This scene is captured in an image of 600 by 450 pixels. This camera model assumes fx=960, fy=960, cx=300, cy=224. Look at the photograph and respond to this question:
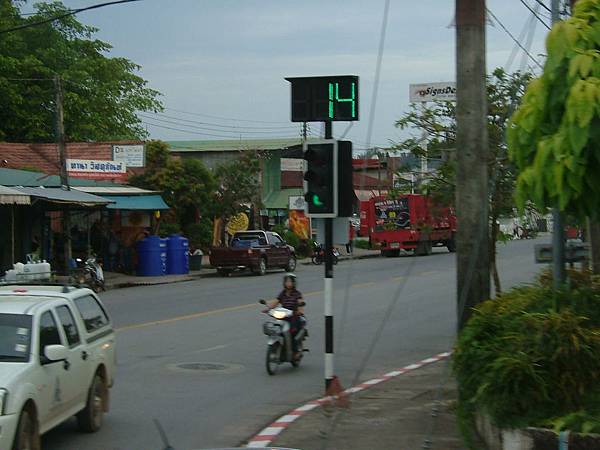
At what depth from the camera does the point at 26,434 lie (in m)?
8.03

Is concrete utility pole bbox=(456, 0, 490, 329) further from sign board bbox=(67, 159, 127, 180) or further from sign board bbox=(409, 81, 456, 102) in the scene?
sign board bbox=(67, 159, 127, 180)

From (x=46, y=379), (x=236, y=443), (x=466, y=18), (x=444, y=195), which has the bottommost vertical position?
(x=236, y=443)

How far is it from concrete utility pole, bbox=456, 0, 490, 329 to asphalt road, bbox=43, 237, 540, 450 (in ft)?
4.32

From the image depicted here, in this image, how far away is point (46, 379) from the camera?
8531 millimetres

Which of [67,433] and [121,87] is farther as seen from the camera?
[121,87]

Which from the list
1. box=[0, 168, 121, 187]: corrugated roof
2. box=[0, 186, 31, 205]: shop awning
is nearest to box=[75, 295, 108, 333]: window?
box=[0, 186, 31, 205]: shop awning

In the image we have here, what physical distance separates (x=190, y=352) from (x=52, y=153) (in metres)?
28.2

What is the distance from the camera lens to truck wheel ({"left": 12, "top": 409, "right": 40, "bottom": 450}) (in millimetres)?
7789

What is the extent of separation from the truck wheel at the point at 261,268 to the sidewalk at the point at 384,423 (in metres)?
25.2

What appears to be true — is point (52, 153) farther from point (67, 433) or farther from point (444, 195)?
point (67, 433)

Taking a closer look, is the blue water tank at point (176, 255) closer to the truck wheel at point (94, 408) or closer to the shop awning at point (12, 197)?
the shop awning at point (12, 197)

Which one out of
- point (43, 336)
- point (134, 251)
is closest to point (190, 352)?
point (43, 336)

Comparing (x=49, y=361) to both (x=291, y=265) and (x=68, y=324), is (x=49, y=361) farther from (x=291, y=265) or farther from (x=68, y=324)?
(x=291, y=265)

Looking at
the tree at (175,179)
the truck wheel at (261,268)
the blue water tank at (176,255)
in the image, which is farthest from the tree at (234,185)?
the blue water tank at (176,255)
